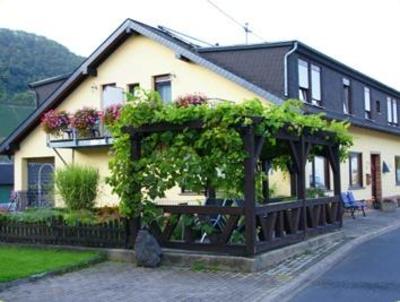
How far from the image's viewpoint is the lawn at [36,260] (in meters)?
10.3

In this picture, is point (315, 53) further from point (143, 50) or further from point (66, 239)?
point (66, 239)

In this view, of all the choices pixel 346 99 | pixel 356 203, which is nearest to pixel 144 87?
pixel 346 99

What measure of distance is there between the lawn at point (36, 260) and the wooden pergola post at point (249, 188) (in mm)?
3036

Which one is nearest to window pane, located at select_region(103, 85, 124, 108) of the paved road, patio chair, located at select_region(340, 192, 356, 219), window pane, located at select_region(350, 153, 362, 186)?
patio chair, located at select_region(340, 192, 356, 219)

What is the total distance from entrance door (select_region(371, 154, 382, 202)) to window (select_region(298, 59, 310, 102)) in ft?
22.7

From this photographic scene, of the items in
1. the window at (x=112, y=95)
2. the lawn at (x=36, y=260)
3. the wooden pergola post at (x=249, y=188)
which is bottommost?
the lawn at (x=36, y=260)

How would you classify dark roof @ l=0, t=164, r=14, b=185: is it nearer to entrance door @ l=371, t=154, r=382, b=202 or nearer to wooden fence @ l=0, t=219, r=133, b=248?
entrance door @ l=371, t=154, r=382, b=202

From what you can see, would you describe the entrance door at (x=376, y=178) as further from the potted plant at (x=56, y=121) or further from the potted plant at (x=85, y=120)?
the potted plant at (x=56, y=121)

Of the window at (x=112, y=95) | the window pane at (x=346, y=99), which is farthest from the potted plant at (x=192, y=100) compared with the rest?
→ the window pane at (x=346, y=99)

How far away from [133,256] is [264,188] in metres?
4.08

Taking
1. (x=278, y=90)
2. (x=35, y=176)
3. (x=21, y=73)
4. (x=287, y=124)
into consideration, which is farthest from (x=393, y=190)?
(x=21, y=73)

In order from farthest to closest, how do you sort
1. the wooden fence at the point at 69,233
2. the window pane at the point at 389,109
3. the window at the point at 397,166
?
1. the window at the point at 397,166
2. the window pane at the point at 389,109
3. the wooden fence at the point at 69,233

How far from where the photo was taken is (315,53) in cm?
2109

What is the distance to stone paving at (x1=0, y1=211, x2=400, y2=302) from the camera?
8.59 metres
